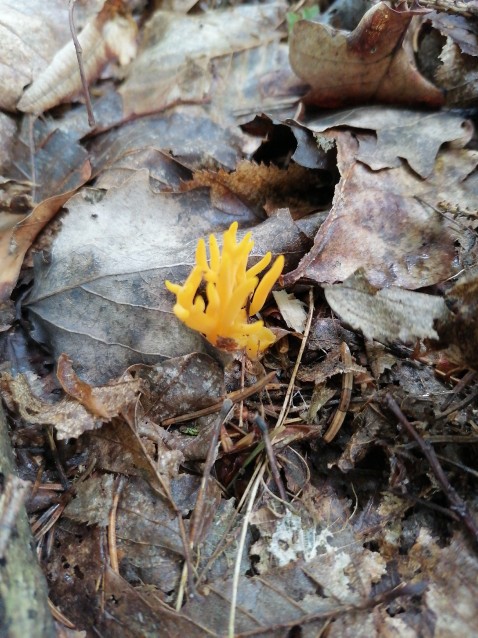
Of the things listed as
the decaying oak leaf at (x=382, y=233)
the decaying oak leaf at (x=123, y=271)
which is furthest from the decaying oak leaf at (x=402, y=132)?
the decaying oak leaf at (x=123, y=271)

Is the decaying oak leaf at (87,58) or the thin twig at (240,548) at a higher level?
the decaying oak leaf at (87,58)

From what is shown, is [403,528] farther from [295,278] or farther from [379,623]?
[295,278]

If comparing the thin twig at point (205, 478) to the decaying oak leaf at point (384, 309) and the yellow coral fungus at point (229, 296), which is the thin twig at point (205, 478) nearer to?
the yellow coral fungus at point (229, 296)

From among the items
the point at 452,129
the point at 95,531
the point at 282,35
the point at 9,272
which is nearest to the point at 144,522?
the point at 95,531

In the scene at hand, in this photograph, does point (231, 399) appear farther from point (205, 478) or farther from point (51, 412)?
point (51, 412)

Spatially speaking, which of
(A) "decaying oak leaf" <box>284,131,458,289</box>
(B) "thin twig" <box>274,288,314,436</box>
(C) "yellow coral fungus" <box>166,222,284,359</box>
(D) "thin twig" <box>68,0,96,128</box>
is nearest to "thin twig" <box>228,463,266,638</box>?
(B) "thin twig" <box>274,288,314,436</box>
